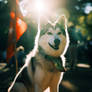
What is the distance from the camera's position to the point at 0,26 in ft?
61.3

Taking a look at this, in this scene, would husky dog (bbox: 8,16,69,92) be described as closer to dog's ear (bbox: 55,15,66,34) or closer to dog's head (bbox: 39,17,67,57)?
dog's head (bbox: 39,17,67,57)

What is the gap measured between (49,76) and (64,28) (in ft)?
3.10

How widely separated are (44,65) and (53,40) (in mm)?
450

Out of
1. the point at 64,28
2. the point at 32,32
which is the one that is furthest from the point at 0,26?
the point at 64,28

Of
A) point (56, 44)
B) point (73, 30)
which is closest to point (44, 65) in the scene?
point (56, 44)

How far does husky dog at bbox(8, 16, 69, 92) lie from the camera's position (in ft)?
11.8

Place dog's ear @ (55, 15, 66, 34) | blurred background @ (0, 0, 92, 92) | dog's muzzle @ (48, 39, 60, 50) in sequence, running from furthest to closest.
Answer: blurred background @ (0, 0, 92, 92), dog's ear @ (55, 15, 66, 34), dog's muzzle @ (48, 39, 60, 50)

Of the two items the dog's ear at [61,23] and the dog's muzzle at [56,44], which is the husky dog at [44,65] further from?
the dog's ear at [61,23]

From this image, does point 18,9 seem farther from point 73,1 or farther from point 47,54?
point 73,1

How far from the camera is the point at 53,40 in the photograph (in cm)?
361

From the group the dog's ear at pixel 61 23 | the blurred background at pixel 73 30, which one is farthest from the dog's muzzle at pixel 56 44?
the blurred background at pixel 73 30

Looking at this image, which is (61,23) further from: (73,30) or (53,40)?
(73,30)

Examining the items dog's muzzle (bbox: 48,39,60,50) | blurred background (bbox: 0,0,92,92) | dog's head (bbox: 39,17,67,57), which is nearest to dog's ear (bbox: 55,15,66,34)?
dog's head (bbox: 39,17,67,57)

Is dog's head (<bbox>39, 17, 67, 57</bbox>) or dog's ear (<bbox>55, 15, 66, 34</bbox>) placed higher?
dog's ear (<bbox>55, 15, 66, 34</bbox>)
